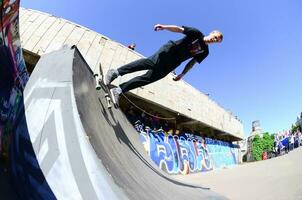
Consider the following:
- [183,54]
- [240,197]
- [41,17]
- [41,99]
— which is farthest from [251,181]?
[41,17]

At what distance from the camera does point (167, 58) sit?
15.4 feet

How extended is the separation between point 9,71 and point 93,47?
10.5 m

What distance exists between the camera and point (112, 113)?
4.74 meters

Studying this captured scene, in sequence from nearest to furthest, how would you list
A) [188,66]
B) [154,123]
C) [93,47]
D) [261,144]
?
1. [188,66]
2. [93,47]
3. [154,123]
4. [261,144]

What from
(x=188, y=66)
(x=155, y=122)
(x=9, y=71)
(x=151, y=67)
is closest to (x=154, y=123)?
(x=155, y=122)

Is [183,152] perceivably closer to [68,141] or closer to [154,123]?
[154,123]

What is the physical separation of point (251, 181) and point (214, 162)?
17510mm

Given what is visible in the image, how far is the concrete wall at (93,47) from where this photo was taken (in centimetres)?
1194

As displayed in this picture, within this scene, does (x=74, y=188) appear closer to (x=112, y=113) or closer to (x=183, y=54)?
(x=112, y=113)

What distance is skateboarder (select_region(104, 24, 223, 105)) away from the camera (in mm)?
4637

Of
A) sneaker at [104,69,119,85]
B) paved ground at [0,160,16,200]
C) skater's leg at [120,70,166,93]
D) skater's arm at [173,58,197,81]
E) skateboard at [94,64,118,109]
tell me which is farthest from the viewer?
skater's arm at [173,58,197,81]

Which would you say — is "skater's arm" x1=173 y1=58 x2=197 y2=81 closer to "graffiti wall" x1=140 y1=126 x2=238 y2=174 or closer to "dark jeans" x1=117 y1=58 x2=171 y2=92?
"dark jeans" x1=117 y1=58 x2=171 y2=92

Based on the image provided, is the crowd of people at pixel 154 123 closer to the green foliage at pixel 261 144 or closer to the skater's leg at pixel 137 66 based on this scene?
the skater's leg at pixel 137 66

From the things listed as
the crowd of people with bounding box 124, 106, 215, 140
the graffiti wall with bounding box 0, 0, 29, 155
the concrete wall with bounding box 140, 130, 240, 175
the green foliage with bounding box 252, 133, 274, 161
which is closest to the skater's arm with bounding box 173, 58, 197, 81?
the graffiti wall with bounding box 0, 0, 29, 155
